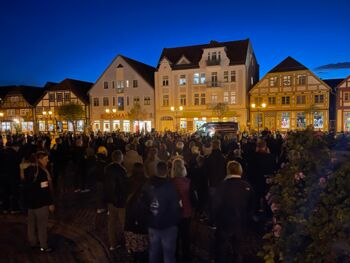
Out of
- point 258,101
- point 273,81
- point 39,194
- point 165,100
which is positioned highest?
point 273,81

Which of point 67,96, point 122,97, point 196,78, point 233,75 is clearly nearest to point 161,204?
point 233,75

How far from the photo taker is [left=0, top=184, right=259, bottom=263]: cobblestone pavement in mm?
5926

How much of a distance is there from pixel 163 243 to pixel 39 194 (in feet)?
9.78

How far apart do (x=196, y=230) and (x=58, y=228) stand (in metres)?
3.50

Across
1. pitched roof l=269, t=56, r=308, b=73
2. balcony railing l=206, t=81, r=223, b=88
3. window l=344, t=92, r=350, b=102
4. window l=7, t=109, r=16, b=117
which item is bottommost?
window l=7, t=109, r=16, b=117

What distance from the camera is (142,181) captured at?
17.3ft

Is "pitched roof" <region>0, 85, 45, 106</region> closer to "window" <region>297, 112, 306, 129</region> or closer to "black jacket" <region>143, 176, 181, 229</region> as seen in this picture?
"window" <region>297, 112, 306, 129</region>

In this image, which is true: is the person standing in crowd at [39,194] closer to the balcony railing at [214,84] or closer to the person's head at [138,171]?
the person's head at [138,171]

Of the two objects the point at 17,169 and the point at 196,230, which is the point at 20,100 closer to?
the point at 17,169

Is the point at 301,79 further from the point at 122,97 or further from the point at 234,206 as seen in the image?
the point at 234,206

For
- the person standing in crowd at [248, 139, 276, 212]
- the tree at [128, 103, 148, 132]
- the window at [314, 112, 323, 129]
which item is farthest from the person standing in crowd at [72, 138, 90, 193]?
the window at [314, 112, 323, 129]

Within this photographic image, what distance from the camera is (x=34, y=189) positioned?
579cm

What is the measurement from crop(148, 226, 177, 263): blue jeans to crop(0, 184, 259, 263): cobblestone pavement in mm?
1611

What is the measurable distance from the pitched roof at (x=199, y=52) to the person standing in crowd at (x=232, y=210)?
36.7 metres
